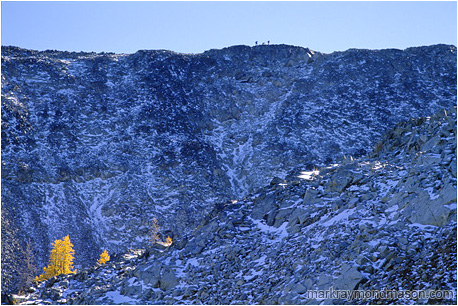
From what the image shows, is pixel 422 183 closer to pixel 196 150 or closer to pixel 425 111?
pixel 196 150

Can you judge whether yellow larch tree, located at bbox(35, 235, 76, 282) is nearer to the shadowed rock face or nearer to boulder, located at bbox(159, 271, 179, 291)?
the shadowed rock face

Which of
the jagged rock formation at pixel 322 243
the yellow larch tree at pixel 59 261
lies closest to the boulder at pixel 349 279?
the jagged rock formation at pixel 322 243

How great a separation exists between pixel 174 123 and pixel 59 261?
101 feet

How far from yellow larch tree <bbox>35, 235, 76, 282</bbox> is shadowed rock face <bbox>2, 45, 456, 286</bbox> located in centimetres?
373

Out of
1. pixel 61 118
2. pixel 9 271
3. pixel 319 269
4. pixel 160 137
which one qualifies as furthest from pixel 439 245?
pixel 61 118

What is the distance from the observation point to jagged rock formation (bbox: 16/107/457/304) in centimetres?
2292

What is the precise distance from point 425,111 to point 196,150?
2912 centimetres

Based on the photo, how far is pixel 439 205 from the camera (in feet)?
81.5

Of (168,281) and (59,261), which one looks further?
(59,261)

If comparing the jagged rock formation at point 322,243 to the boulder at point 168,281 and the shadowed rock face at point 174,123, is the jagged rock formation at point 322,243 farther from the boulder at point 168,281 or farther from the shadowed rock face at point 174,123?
the shadowed rock face at point 174,123

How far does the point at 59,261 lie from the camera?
48719mm

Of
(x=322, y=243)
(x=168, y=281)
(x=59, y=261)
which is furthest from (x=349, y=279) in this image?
(x=59, y=261)

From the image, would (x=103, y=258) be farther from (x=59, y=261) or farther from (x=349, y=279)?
(x=349, y=279)

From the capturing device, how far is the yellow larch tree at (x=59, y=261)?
47969 mm
